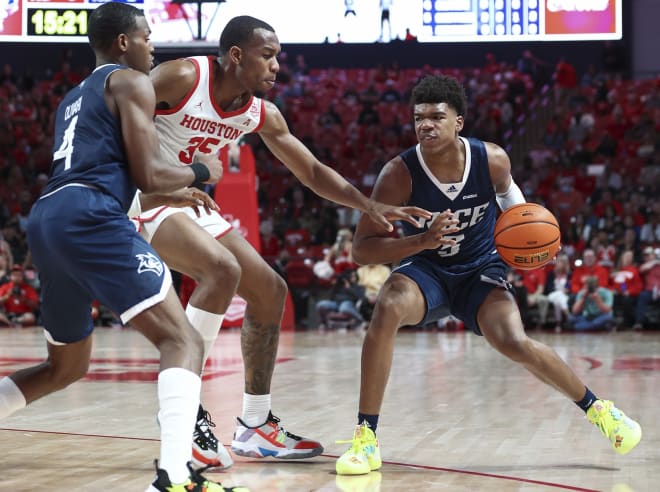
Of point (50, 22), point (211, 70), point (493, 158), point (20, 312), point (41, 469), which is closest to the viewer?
point (41, 469)

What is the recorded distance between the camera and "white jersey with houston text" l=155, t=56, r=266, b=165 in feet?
13.6

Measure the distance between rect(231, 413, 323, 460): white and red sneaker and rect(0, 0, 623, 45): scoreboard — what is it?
847 centimetres

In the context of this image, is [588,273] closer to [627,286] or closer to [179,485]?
[627,286]

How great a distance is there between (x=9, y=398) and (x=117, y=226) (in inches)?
40.1

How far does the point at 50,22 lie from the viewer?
12.0 m

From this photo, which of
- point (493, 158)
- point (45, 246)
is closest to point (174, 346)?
point (45, 246)

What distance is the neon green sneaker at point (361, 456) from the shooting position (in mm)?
3848

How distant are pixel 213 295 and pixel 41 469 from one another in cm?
100

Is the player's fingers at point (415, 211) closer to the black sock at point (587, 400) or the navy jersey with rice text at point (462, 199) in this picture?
the navy jersey with rice text at point (462, 199)

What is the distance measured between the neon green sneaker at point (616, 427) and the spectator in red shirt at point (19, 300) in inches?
446

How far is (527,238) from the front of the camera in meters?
4.32

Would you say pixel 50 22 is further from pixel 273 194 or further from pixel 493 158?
pixel 493 158

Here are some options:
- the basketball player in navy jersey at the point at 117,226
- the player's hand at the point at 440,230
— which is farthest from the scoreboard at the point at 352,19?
the basketball player in navy jersey at the point at 117,226

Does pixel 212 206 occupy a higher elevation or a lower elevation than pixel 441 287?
higher
